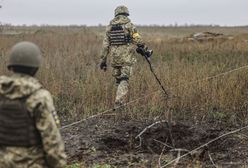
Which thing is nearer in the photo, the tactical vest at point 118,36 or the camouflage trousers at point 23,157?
the camouflage trousers at point 23,157

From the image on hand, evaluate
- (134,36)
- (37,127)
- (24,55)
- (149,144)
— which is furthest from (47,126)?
(134,36)

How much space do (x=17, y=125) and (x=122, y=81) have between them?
21.6ft

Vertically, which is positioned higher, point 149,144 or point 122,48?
point 122,48

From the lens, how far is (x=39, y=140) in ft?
13.1

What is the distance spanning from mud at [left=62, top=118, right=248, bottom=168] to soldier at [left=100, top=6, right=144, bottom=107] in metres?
0.93

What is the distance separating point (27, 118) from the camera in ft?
13.0

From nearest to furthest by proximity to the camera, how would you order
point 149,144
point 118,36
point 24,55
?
point 24,55, point 149,144, point 118,36

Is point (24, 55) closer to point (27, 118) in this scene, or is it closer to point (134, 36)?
point (27, 118)

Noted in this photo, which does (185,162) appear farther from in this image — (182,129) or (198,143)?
(182,129)

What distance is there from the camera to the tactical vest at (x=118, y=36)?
10344 mm

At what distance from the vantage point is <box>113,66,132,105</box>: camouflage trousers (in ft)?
33.9

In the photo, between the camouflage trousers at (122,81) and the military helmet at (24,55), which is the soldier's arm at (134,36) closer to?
the camouflage trousers at (122,81)
